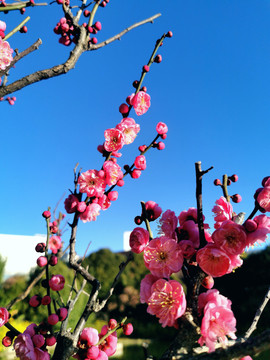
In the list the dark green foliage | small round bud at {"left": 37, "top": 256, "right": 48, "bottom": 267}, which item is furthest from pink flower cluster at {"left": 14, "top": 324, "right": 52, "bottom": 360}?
the dark green foliage

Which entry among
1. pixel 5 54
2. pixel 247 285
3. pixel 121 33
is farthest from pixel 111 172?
pixel 247 285

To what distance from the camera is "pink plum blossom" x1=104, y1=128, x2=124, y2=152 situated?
1337mm

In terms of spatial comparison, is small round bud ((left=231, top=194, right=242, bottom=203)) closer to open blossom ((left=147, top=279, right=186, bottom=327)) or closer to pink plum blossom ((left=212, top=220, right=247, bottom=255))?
pink plum blossom ((left=212, top=220, right=247, bottom=255))

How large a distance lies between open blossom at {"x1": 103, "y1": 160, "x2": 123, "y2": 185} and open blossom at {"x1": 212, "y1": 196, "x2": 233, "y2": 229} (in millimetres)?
535

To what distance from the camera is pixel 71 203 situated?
122 cm

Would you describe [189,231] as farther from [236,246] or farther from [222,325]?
[222,325]

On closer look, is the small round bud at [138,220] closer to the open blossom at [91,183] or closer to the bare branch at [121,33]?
the open blossom at [91,183]

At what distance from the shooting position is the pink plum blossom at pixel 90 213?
4.06 ft

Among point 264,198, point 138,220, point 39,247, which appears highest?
point 39,247

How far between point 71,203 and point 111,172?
0.22m

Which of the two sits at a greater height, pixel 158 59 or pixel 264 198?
pixel 158 59

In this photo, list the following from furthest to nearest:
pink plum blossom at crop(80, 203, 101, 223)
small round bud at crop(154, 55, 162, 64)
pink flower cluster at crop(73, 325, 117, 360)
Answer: small round bud at crop(154, 55, 162, 64), pink plum blossom at crop(80, 203, 101, 223), pink flower cluster at crop(73, 325, 117, 360)

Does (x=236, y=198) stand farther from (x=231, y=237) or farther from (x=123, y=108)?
(x=123, y=108)

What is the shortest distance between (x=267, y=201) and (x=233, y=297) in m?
8.15
